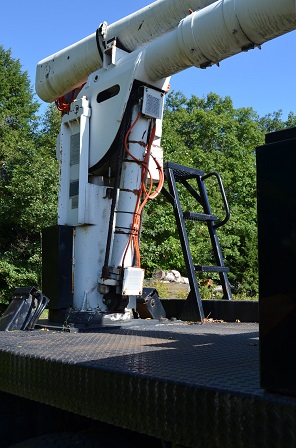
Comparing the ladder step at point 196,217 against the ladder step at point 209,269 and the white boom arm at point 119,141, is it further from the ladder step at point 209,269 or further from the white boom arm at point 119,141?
the ladder step at point 209,269

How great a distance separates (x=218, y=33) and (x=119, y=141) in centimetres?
105

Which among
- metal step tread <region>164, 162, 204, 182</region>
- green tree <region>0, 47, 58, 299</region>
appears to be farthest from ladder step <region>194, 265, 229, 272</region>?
green tree <region>0, 47, 58, 299</region>

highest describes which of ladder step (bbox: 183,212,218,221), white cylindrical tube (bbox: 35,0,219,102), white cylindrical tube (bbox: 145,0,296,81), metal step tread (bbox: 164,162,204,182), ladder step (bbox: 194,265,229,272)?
white cylindrical tube (bbox: 35,0,219,102)

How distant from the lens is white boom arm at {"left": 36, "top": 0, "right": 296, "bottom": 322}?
3.98 metres

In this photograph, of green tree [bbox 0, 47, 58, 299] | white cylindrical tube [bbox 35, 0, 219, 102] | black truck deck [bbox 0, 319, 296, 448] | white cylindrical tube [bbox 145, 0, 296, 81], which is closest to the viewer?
black truck deck [bbox 0, 319, 296, 448]

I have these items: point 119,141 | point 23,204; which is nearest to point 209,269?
point 119,141

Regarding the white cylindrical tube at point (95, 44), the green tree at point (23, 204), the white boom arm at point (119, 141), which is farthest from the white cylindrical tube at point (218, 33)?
the green tree at point (23, 204)

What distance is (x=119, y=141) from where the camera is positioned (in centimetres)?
413

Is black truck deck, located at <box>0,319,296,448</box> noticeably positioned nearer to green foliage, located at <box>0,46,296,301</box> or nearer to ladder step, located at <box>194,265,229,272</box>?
ladder step, located at <box>194,265,229,272</box>

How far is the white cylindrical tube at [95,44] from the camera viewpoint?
4.12 metres

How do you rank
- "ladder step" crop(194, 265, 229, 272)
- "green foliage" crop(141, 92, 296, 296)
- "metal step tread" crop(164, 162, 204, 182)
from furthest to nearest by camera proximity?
"green foliage" crop(141, 92, 296, 296) → "metal step tread" crop(164, 162, 204, 182) → "ladder step" crop(194, 265, 229, 272)

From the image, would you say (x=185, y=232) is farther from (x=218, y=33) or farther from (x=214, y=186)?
(x=214, y=186)

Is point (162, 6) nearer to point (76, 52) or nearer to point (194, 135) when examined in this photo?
point (76, 52)

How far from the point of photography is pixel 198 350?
2240 mm
